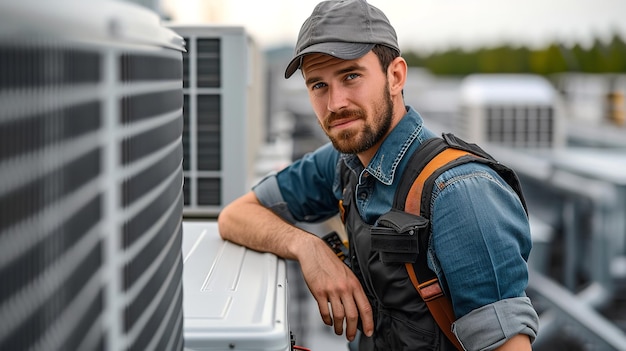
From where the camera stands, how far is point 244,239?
7.64ft

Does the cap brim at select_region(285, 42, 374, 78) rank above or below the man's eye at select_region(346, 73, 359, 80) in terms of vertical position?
above

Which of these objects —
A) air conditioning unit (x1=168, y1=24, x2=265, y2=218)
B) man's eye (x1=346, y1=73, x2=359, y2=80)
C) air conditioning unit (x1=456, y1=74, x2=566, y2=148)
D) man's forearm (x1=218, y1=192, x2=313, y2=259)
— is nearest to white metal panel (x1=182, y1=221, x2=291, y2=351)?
Answer: man's forearm (x1=218, y1=192, x2=313, y2=259)

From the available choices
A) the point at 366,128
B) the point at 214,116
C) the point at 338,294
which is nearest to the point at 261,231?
the point at 338,294

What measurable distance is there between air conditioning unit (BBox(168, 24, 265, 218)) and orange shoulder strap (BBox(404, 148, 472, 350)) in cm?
141

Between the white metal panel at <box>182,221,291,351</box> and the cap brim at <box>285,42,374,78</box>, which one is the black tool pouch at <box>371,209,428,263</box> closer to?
the white metal panel at <box>182,221,291,351</box>

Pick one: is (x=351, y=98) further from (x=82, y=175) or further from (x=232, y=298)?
(x=82, y=175)

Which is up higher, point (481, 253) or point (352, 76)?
point (352, 76)

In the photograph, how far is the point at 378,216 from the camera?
2.04 metres

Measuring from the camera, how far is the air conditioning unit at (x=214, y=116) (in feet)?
10.2

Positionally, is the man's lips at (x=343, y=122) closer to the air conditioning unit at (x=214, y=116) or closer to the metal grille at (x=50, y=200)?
the air conditioning unit at (x=214, y=116)

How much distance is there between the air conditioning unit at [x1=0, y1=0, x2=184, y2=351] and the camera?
57 centimetres

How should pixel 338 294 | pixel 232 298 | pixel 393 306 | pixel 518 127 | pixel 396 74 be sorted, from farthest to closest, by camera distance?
1. pixel 518 127
2. pixel 396 74
3. pixel 338 294
4. pixel 393 306
5. pixel 232 298

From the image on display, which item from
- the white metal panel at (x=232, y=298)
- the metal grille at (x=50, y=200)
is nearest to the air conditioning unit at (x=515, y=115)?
the white metal panel at (x=232, y=298)

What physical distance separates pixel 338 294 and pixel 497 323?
0.52 meters
